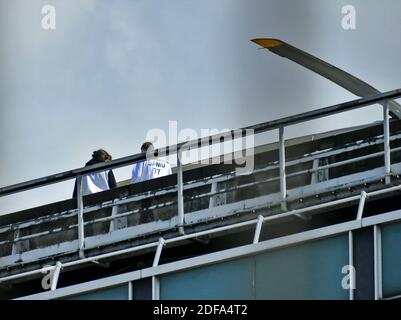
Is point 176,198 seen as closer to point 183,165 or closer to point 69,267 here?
point 183,165

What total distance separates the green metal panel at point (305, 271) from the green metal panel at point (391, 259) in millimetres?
336

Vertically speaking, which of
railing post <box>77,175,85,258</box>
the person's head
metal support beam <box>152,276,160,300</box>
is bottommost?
metal support beam <box>152,276,160,300</box>

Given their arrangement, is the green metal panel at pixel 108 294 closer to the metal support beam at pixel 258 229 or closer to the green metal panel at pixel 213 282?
the green metal panel at pixel 213 282

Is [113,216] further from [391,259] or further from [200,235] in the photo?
[391,259]

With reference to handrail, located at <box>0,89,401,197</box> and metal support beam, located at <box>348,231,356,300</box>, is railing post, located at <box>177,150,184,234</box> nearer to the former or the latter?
handrail, located at <box>0,89,401,197</box>

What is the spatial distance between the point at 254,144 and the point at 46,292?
2610mm

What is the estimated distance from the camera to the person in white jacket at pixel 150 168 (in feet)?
37.5

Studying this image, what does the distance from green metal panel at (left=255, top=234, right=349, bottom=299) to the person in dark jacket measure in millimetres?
2772

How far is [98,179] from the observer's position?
12.0 meters

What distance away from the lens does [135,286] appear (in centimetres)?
1037

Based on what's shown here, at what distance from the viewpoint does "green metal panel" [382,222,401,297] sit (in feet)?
30.2

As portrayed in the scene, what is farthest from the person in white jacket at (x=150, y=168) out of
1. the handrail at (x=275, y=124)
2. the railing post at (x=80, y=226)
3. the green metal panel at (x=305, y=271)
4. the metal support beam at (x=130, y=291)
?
the green metal panel at (x=305, y=271)

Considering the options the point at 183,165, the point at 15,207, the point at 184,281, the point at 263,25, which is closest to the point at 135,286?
the point at 184,281

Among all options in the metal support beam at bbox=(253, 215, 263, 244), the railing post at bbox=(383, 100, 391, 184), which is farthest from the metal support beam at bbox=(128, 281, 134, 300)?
the railing post at bbox=(383, 100, 391, 184)
